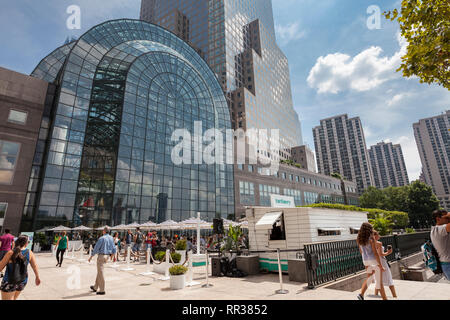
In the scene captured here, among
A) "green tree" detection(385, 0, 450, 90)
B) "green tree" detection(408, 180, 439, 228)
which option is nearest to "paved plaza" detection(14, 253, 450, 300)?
"green tree" detection(385, 0, 450, 90)

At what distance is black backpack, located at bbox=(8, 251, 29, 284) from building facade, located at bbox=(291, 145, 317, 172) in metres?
102

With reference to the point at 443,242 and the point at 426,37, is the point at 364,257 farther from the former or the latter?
the point at 426,37

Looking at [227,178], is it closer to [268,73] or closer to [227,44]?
[227,44]

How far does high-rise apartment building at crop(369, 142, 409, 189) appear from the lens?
154375mm

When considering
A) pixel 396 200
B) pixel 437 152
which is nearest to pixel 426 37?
pixel 396 200

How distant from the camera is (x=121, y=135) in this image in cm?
3161

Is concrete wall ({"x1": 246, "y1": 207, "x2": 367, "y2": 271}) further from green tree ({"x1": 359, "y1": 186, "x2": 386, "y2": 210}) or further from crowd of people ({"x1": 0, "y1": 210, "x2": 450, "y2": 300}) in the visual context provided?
green tree ({"x1": 359, "y1": 186, "x2": 386, "y2": 210})

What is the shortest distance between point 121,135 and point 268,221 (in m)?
27.2

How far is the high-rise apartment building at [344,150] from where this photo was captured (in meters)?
130

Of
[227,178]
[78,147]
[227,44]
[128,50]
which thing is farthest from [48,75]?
[227,44]

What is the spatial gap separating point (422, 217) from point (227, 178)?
59.0 meters

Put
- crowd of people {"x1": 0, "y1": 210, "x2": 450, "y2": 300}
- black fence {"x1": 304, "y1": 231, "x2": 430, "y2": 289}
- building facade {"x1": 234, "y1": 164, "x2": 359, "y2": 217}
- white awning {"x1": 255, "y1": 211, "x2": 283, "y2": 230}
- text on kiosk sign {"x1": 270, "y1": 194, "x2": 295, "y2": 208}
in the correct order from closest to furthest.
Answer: crowd of people {"x1": 0, "y1": 210, "x2": 450, "y2": 300} → black fence {"x1": 304, "y1": 231, "x2": 430, "y2": 289} → white awning {"x1": 255, "y1": 211, "x2": 283, "y2": 230} → text on kiosk sign {"x1": 270, "y1": 194, "x2": 295, "y2": 208} → building facade {"x1": 234, "y1": 164, "x2": 359, "y2": 217}

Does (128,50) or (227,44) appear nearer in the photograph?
(128,50)

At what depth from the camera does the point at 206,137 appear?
4138 centimetres
